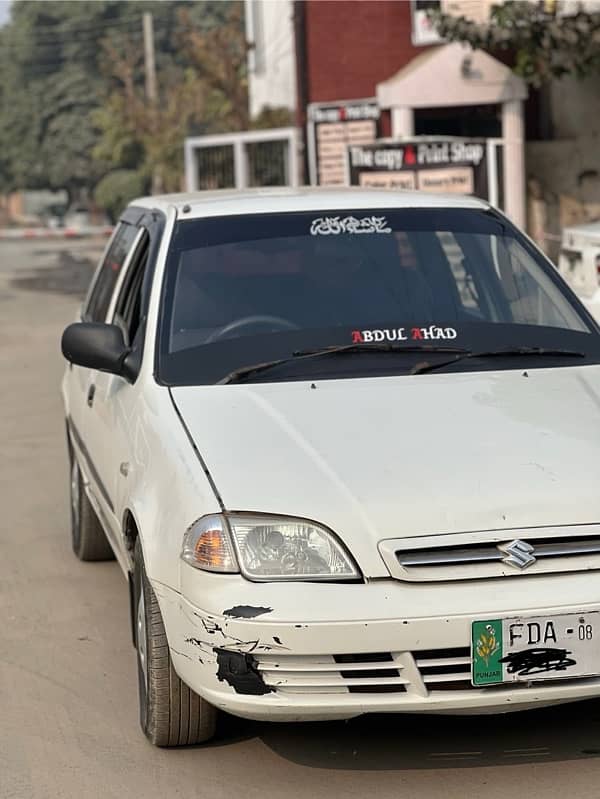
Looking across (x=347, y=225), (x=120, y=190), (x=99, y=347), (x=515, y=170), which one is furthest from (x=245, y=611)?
(x=120, y=190)

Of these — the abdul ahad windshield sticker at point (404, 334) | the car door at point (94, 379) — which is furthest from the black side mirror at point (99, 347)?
the abdul ahad windshield sticker at point (404, 334)

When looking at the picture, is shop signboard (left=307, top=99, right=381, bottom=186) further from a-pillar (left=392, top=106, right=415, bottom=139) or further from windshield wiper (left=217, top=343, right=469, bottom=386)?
windshield wiper (left=217, top=343, right=469, bottom=386)

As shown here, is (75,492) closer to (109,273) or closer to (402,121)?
(109,273)

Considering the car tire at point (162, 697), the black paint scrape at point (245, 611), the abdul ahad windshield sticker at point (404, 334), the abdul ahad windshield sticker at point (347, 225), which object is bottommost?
the car tire at point (162, 697)

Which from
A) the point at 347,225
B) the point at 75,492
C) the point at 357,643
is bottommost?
the point at 75,492

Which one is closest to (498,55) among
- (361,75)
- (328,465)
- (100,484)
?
(361,75)

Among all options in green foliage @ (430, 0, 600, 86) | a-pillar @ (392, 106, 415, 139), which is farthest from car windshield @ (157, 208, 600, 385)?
a-pillar @ (392, 106, 415, 139)

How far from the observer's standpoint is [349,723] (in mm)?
4488

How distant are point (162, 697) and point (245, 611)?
1.95 feet

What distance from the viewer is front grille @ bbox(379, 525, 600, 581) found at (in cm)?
379

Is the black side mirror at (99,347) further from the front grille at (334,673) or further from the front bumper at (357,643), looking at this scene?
the front grille at (334,673)

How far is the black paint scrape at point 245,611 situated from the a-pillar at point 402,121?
15845 millimetres

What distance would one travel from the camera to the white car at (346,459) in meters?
3.78

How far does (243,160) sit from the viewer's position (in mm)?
21984
